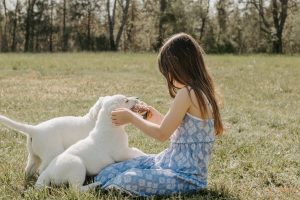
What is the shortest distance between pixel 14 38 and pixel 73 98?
4615 centimetres

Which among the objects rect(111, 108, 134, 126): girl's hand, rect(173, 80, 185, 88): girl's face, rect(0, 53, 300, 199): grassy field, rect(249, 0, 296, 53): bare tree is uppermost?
rect(249, 0, 296, 53): bare tree

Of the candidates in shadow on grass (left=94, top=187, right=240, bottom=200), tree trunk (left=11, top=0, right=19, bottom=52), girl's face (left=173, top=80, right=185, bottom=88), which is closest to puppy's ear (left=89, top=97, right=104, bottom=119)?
girl's face (left=173, top=80, right=185, bottom=88)

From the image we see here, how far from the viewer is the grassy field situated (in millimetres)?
5539

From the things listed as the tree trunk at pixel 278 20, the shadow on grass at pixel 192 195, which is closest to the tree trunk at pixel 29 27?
the tree trunk at pixel 278 20

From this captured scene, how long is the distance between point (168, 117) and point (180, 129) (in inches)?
10.0

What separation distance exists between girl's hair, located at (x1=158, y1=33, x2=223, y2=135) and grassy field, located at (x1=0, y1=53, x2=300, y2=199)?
0.94m

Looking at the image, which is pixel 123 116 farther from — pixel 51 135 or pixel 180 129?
pixel 51 135

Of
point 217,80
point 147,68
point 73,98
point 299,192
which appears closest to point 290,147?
point 299,192

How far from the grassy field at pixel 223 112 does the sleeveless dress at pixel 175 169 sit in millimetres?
126

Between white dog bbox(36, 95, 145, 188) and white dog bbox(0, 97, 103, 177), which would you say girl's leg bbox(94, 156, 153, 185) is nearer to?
white dog bbox(36, 95, 145, 188)

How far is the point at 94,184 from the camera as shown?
5.04 meters

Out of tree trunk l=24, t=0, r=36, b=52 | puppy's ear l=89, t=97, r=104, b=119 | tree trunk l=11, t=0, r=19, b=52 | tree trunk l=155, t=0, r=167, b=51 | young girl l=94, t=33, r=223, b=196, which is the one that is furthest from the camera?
tree trunk l=11, t=0, r=19, b=52

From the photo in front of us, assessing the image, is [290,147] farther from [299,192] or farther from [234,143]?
[299,192]

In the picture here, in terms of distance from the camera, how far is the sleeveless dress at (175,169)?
497 centimetres
